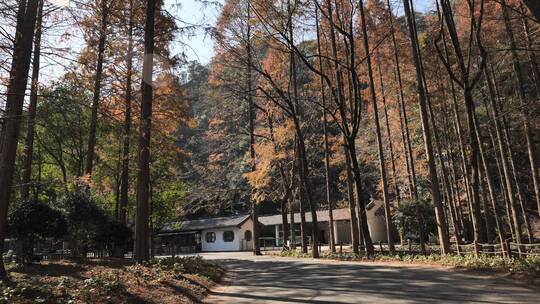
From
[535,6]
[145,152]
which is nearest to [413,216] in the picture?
[145,152]

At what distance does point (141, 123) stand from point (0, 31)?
387 cm

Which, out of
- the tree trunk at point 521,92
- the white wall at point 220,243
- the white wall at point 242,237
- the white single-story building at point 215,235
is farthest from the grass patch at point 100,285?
the white wall at point 220,243

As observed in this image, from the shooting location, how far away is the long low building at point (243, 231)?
39.3m

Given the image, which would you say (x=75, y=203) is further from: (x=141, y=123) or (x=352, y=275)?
(x=352, y=275)

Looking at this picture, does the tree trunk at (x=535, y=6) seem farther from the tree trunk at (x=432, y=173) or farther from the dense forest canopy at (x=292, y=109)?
the tree trunk at (x=432, y=173)

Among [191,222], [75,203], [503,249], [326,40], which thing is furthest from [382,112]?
[191,222]

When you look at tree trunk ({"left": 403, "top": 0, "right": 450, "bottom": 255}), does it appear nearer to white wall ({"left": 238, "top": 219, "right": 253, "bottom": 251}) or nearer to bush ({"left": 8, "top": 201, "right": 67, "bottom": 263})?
bush ({"left": 8, "top": 201, "right": 67, "bottom": 263})

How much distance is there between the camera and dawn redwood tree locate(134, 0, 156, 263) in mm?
11164

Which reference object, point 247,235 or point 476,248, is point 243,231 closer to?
point 247,235

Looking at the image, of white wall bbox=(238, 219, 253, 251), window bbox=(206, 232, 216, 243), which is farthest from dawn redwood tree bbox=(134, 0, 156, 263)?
window bbox=(206, 232, 216, 243)

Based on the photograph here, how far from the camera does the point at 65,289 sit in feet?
22.9

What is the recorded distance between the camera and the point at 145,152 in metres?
11.4

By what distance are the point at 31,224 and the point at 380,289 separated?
28.1ft

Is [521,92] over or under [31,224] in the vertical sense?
over
